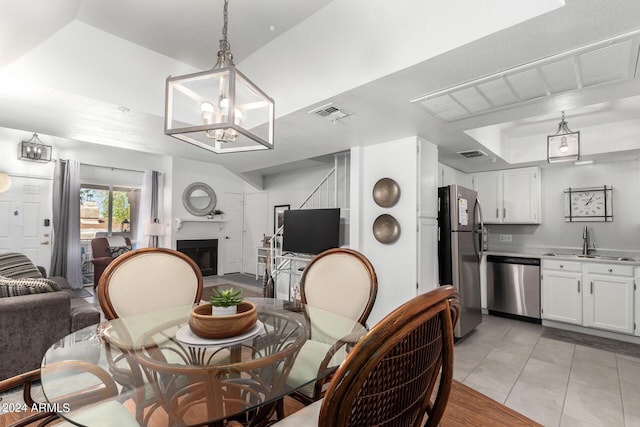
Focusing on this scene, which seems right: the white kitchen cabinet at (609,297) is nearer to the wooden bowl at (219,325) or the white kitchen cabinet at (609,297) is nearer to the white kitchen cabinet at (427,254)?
the white kitchen cabinet at (427,254)

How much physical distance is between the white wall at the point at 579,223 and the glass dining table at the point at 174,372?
14.1 feet

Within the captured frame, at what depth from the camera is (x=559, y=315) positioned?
3691 mm

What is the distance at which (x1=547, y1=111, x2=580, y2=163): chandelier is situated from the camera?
281cm

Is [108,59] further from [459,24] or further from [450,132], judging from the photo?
[450,132]

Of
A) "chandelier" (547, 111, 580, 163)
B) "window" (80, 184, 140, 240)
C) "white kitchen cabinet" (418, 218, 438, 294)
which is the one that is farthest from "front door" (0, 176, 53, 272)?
"chandelier" (547, 111, 580, 163)

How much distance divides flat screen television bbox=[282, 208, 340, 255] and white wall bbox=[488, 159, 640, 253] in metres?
2.73

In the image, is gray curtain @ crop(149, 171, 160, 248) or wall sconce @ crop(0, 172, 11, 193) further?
gray curtain @ crop(149, 171, 160, 248)

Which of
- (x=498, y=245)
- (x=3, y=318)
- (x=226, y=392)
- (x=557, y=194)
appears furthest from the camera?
(x=498, y=245)

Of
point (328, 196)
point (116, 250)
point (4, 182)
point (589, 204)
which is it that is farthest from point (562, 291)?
point (4, 182)

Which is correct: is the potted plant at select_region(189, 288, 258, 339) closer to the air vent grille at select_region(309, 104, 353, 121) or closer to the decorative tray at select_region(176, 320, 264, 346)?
the decorative tray at select_region(176, 320, 264, 346)

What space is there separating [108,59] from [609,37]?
11.6 feet

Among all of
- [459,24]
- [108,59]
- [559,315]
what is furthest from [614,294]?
[108,59]

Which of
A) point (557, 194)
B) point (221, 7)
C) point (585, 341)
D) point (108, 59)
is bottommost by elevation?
point (585, 341)

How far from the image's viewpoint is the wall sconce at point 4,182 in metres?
4.67
